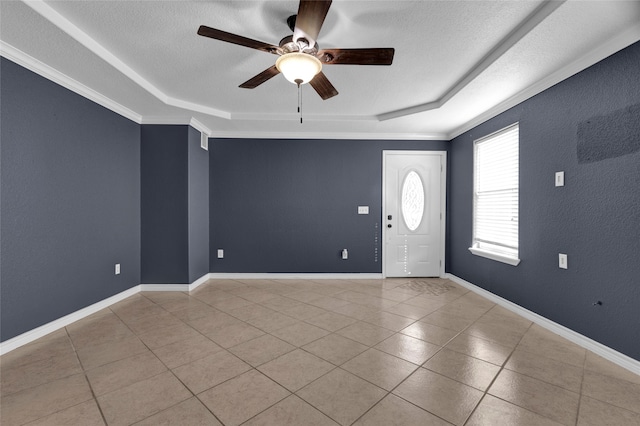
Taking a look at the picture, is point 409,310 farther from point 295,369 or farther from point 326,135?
point 326,135

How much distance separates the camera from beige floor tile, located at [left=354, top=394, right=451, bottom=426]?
1.50 m

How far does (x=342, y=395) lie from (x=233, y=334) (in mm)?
1285

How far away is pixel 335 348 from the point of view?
2.32 metres

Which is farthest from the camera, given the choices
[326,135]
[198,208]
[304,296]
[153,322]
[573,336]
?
[326,135]

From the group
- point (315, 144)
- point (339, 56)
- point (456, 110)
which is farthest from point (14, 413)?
point (456, 110)

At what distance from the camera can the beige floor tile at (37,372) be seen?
1.86 metres

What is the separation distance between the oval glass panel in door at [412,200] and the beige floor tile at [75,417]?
4265 mm

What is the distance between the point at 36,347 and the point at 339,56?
3400mm

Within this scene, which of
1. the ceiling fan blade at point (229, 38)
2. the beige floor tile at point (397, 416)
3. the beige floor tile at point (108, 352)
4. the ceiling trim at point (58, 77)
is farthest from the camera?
the ceiling trim at point (58, 77)

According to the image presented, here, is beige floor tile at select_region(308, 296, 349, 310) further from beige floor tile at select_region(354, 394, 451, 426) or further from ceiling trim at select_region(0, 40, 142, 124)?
ceiling trim at select_region(0, 40, 142, 124)

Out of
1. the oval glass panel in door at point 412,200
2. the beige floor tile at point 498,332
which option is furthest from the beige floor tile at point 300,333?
the oval glass panel in door at point 412,200

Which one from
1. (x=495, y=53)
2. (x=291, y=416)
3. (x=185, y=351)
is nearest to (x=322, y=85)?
(x=495, y=53)

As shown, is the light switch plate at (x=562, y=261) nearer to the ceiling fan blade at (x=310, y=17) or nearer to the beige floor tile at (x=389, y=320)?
the beige floor tile at (x=389, y=320)

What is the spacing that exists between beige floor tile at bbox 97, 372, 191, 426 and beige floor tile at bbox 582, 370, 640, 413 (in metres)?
2.58
